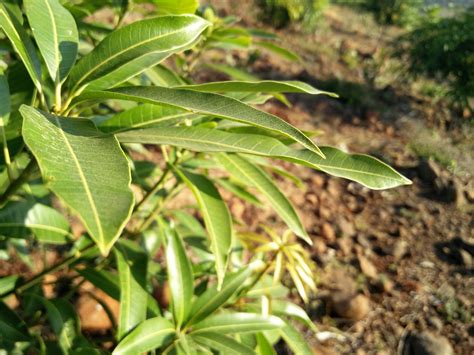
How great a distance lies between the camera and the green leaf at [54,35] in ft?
2.44

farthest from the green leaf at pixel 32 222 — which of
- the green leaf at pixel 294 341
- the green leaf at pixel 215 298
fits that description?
the green leaf at pixel 294 341

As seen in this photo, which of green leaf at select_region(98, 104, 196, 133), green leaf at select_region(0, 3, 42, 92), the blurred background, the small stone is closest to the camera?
green leaf at select_region(0, 3, 42, 92)

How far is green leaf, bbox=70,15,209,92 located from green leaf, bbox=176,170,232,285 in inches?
11.8

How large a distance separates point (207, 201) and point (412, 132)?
4.13m

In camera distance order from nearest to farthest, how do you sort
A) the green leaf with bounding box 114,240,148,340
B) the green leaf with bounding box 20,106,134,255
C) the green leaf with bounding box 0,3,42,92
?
the green leaf with bounding box 20,106,134,255
the green leaf with bounding box 0,3,42,92
the green leaf with bounding box 114,240,148,340

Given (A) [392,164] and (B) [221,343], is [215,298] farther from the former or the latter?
(A) [392,164]

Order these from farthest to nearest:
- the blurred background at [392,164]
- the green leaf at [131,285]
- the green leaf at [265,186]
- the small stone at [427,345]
→ the blurred background at [392,164] → the small stone at [427,345] → the green leaf at [131,285] → the green leaf at [265,186]

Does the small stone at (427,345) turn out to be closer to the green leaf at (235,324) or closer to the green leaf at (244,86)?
the green leaf at (235,324)

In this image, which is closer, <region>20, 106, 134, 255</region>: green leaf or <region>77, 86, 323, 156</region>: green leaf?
<region>20, 106, 134, 255</region>: green leaf

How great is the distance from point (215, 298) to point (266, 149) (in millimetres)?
605

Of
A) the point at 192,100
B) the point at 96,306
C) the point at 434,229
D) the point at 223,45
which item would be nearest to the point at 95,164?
the point at 192,100

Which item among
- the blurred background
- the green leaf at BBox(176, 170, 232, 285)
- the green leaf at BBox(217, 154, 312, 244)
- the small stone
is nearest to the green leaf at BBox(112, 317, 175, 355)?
the green leaf at BBox(176, 170, 232, 285)

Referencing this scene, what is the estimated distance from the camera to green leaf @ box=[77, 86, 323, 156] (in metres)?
0.63

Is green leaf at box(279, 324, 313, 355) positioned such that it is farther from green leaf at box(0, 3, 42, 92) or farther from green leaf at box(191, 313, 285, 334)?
green leaf at box(0, 3, 42, 92)
